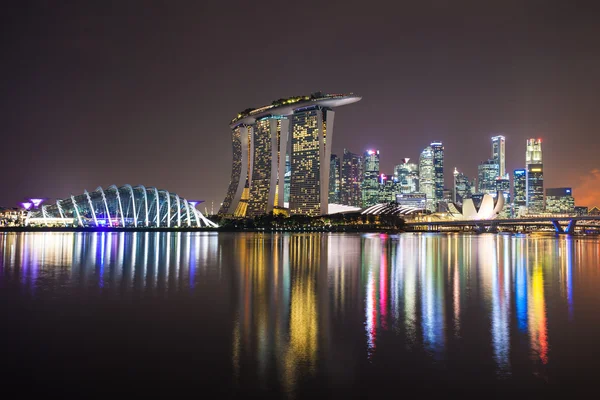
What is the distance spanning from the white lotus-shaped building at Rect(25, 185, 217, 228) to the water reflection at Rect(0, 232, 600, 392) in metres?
91.2

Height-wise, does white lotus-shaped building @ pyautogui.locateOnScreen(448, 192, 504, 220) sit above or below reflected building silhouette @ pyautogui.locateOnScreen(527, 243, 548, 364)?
above

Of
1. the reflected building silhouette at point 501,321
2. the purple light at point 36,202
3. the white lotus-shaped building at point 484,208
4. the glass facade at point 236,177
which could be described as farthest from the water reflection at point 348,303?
the glass facade at point 236,177

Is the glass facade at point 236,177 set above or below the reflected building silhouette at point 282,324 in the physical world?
above

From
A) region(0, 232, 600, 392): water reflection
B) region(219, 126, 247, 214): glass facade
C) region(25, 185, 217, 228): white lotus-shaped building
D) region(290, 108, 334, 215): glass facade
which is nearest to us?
region(0, 232, 600, 392): water reflection

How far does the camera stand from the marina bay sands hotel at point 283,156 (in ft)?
537

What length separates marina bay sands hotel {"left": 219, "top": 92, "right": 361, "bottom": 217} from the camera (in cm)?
16362

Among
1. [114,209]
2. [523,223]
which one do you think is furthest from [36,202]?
[523,223]

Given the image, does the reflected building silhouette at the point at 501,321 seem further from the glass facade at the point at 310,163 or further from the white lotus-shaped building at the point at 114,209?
the glass facade at the point at 310,163

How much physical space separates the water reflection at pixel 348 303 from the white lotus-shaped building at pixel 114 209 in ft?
299

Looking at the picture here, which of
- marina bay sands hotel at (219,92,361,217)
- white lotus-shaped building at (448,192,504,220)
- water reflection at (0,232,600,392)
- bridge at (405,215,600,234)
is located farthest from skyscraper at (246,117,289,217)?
water reflection at (0,232,600,392)

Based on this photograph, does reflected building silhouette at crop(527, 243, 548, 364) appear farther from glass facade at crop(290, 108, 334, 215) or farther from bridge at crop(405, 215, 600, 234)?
glass facade at crop(290, 108, 334, 215)

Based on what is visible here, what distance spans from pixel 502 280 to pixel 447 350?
51.7 feet

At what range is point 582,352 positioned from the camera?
11906mm

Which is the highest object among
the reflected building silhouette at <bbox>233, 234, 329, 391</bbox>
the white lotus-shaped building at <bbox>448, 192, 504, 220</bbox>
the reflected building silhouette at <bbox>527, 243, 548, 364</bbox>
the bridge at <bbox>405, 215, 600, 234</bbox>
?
the white lotus-shaped building at <bbox>448, 192, 504, 220</bbox>
